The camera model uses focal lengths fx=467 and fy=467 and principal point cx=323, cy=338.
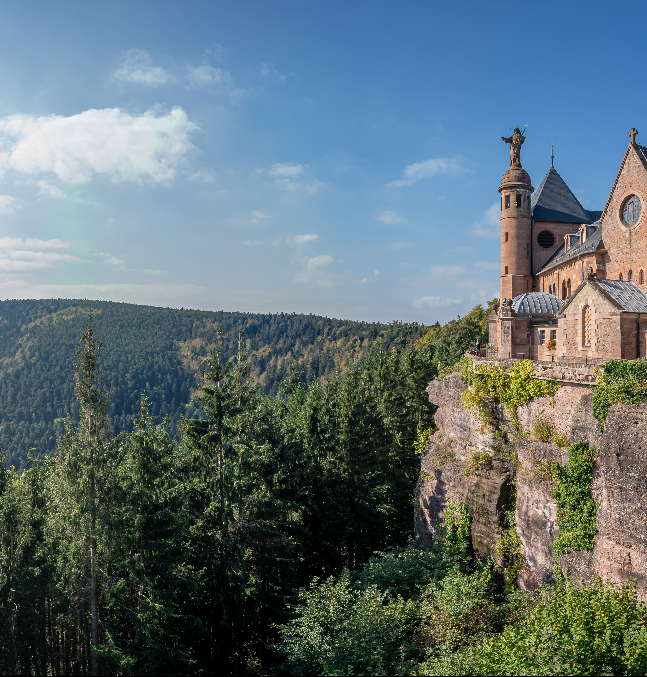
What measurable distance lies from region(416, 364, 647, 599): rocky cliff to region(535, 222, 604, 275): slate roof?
13.3 m

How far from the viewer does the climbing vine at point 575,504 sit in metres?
18.1

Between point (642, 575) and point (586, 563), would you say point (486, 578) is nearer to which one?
point (586, 563)

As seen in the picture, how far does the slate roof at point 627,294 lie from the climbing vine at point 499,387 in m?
6.19

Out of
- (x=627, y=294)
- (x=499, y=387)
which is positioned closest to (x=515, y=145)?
(x=627, y=294)

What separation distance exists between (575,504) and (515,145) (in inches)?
1369

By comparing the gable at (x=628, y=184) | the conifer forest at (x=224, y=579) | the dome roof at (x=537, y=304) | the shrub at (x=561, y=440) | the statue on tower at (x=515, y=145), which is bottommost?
the conifer forest at (x=224, y=579)

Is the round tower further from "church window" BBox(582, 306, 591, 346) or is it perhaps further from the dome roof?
"church window" BBox(582, 306, 591, 346)

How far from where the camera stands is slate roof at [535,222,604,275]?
1263 inches

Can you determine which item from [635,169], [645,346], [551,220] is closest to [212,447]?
[645,346]

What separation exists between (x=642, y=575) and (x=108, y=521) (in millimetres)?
19348

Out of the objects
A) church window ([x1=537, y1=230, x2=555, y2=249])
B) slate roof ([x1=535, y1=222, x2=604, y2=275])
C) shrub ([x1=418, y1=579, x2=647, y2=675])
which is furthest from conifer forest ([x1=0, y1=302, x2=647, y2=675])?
church window ([x1=537, y1=230, x2=555, y2=249])

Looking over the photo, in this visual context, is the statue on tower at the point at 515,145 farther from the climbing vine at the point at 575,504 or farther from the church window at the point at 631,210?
the climbing vine at the point at 575,504

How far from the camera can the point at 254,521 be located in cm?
2495

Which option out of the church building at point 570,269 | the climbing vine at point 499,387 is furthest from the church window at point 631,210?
the climbing vine at point 499,387
